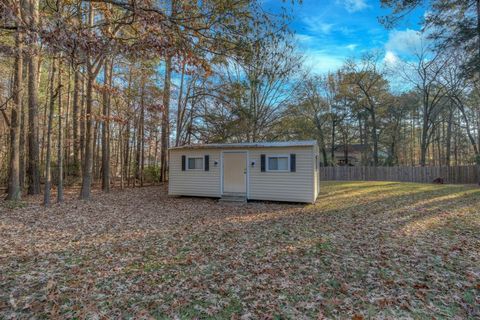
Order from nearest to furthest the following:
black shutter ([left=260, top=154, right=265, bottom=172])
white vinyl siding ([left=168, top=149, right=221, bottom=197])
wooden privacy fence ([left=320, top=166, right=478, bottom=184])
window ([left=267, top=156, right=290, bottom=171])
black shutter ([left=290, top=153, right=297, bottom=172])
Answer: black shutter ([left=290, top=153, right=297, bottom=172])
window ([left=267, top=156, right=290, bottom=171])
black shutter ([left=260, top=154, right=265, bottom=172])
white vinyl siding ([left=168, top=149, right=221, bottom=197])
wooden privacy fence ([left=320, top=166, right=478, bottom=184])

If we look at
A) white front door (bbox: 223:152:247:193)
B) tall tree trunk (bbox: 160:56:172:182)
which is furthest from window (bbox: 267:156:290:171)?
tall tree trunk (bbox: 160:56:172:182)

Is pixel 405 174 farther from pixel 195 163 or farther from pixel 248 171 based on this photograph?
pixel 195 163

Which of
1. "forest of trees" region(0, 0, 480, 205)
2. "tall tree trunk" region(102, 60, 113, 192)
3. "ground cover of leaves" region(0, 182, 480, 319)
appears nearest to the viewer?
"ground cover of leaves" region(0, 182, 480, 319)

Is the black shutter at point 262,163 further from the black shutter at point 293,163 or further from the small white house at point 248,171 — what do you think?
the black shutter at point 293,163

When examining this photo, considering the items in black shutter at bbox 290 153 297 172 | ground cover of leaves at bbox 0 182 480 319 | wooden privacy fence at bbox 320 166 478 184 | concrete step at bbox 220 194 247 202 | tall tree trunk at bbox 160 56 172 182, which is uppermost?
tall tree trunk at bbox 160 56 172 182

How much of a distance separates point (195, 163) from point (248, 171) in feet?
7.04

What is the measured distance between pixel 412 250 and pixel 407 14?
6.42 metres

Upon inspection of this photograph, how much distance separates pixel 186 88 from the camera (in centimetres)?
1512

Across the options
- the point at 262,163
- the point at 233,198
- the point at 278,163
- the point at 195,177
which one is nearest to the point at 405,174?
the point at 278,163

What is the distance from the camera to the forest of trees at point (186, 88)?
12.7 feet

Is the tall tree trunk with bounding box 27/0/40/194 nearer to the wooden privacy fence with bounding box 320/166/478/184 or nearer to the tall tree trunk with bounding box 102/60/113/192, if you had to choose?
the tall tree trunk with bounding box 102/60/113/192

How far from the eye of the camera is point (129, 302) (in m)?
2.64

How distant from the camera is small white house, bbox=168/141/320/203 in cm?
857

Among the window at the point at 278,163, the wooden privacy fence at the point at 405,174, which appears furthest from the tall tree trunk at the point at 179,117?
the wooden privacy fence at the point at 405,174
